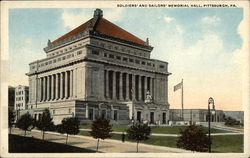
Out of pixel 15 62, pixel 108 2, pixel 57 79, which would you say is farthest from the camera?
pixel 57 79

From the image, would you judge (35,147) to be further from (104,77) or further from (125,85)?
(125,85)

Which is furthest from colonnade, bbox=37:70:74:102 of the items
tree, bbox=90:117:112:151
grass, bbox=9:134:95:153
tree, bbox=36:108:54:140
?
grass, bbox=9:134:95:153

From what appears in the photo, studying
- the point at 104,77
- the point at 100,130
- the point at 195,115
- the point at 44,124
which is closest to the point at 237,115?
the point at 195,115

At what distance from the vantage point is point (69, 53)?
164ft

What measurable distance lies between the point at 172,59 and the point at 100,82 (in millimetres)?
19765

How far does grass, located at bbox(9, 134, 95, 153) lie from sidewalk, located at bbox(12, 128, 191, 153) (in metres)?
1.04

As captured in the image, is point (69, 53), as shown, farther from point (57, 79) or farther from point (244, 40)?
point (244, 40)

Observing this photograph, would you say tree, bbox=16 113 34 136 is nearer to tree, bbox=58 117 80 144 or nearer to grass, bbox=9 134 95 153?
tree, bbox=58 117 80 144

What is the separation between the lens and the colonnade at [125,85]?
2028 inches

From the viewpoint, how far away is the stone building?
48.2m

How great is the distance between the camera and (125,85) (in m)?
53.0

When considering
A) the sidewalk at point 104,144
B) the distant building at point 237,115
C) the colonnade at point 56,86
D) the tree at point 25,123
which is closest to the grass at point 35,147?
the sidewalk at point 104,144

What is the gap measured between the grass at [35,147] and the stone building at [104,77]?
51.1ft

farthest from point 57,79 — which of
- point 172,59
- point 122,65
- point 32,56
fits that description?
point 172,59
